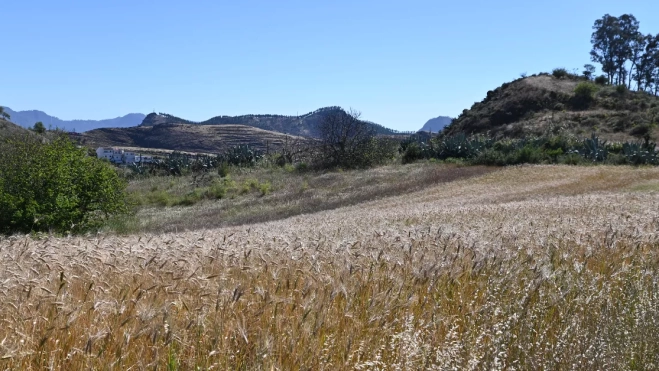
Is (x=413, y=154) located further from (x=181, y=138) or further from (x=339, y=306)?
(x=181, y=138)

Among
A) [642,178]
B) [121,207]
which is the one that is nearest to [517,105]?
[642,178]

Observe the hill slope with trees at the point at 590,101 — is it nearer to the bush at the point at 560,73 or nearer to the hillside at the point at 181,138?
the bush at the point at 560,73

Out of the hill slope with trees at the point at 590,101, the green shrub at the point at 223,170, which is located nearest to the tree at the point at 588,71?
the hill slope with trees at the point at 590,101

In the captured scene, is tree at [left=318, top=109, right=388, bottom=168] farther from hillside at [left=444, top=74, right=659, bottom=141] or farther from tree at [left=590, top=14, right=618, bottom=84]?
tree at [left=590, top=14, right=618, bottom=84]

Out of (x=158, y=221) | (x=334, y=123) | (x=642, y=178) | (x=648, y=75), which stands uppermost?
(x=648, y=75)

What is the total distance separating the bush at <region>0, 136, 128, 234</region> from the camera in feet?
59.5

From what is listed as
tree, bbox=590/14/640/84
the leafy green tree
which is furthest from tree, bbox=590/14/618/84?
the leafy green tree

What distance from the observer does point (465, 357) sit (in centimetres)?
Answer: 321

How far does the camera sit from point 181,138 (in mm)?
134750

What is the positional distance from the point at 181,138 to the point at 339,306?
447ft

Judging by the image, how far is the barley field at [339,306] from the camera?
111 inches

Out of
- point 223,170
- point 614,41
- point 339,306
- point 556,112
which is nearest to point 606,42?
point 614,41

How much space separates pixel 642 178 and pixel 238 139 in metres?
119

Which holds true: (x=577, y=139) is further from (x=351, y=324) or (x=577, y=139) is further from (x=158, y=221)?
(x=351, y=324)
